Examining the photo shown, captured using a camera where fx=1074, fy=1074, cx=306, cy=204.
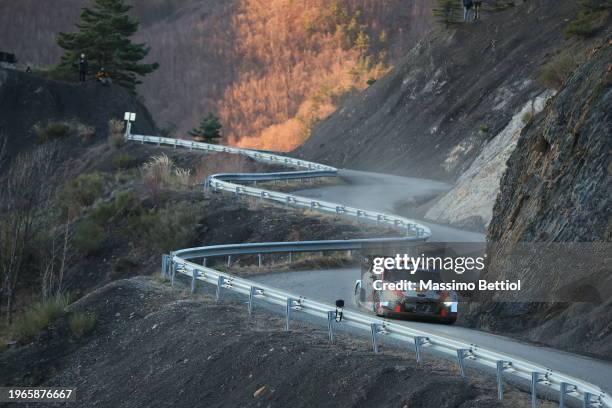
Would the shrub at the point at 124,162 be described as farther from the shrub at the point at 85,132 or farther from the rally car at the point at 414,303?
the rally car at the point at 414,303

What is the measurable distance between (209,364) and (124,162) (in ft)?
119

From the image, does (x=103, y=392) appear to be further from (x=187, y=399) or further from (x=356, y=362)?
(x=356, y=362)

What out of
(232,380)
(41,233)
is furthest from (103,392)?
(41,233)

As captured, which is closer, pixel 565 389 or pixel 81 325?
pixel 565 389

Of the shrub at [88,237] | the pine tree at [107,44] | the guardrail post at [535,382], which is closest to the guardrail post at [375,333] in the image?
Answer: the guardrail post at [535,382]

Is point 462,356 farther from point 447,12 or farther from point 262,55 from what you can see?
point 262,55

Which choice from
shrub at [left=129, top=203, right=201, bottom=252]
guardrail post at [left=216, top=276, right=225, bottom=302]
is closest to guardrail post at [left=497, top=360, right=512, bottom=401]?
guardrail post at [left=216, top=276, right=225, bottom=302]

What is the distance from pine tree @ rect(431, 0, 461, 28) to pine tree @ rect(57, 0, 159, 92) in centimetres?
1871

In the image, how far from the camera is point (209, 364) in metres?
16.8

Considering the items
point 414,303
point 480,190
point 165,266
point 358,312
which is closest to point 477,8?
point 480,190

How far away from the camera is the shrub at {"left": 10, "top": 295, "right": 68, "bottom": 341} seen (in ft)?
68.5

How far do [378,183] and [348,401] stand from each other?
3675cm

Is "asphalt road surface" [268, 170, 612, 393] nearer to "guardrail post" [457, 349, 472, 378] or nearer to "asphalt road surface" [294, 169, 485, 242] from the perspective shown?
"asphalt road surface" [294, 169, 485, 242]

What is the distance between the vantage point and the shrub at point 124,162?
2051 inches
